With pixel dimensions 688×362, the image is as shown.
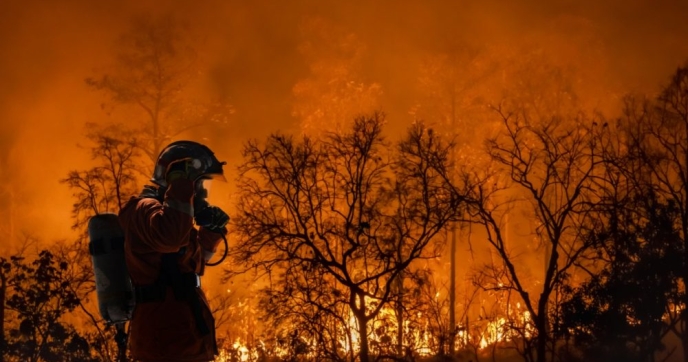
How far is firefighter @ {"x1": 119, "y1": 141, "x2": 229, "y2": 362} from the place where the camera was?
5.08 meters

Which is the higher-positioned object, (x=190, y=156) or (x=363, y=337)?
(x=190, y=156)

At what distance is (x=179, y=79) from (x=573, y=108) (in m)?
14.9

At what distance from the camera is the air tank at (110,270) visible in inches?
208

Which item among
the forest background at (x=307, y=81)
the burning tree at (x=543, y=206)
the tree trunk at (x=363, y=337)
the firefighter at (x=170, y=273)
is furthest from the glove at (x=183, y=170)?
the forest background at (x=307, y=81)

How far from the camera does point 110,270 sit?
208 inches

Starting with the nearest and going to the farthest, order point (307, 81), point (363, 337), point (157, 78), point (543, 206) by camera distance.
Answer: point (543, 206), point (363, 337), point (157, 78), point (307, 81)

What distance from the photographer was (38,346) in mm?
12141

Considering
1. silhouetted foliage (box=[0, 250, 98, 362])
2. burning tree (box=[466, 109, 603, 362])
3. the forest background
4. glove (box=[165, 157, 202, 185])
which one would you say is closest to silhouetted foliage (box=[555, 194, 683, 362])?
burning tree (box=[466, 109, 603, 362])

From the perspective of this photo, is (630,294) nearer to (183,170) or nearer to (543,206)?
(543,206)

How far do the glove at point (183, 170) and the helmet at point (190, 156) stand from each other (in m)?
0.03

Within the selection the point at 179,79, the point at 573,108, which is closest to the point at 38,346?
the point at 179,79

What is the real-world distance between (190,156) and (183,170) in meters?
0.12

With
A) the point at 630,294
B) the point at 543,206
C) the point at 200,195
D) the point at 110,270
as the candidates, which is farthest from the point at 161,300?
the point at 630,294

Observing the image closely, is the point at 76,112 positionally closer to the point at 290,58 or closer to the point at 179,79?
the point at 290,58
